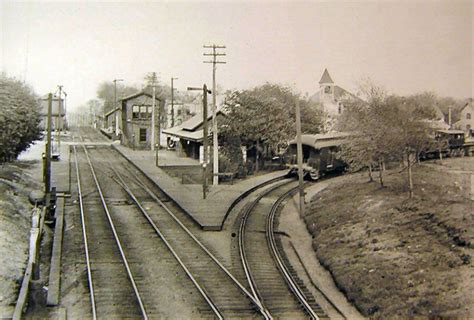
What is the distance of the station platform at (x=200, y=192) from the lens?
1951 cm

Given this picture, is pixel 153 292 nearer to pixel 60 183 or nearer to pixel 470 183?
pixel 470 183

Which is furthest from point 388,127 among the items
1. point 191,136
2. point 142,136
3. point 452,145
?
point 142,136

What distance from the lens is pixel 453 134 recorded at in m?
34.6

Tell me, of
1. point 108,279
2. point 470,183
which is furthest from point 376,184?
point 108,279

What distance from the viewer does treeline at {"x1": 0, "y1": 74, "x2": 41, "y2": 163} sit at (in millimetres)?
20188

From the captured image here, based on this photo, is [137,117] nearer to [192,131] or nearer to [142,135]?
[142,135]

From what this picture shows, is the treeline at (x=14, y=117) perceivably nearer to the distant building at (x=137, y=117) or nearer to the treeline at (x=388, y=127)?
the treeline at (x=388, y=127)

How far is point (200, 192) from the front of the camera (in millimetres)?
25359

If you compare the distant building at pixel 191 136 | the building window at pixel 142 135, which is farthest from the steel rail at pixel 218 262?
the building window at pixel 142 135

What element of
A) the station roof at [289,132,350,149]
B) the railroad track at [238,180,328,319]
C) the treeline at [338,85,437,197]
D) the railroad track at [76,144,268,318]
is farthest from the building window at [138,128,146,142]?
the railroad track at [238,180,328,319]

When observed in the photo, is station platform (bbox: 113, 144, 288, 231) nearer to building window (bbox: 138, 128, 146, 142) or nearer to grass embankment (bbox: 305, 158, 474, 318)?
grass embankment (bbox: 305, 158, 474, 318)

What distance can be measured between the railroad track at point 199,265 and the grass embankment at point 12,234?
9.69 feet

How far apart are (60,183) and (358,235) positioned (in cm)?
1716

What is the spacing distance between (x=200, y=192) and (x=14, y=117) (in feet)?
30.1
